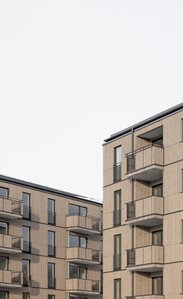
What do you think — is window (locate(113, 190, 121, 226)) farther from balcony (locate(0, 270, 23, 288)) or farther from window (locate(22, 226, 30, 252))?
window (locate(22, 226, 30, 252))

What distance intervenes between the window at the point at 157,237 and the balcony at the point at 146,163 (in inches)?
136

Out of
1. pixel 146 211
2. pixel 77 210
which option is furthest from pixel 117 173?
pixel 77 210

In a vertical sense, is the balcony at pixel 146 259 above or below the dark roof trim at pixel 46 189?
below

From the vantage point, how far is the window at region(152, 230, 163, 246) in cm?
4162

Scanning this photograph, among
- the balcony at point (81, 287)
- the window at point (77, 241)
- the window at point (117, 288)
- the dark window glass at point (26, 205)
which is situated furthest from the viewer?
the window at point (77, 241)

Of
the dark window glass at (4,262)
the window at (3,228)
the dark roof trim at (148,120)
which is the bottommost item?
the dark window glass at (4,262)

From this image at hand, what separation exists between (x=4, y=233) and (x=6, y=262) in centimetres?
250

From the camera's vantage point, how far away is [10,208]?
56156 mm

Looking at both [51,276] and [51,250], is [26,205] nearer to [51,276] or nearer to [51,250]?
[51,250]

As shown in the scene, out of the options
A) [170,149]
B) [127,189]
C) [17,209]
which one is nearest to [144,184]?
[127,189]

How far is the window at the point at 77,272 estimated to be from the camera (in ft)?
203

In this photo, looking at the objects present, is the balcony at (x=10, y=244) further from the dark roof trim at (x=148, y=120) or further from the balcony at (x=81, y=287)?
the dark roof trim at (x=148, y=120)

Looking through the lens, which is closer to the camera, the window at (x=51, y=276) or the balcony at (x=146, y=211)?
the balcony at (x=146, y=211)

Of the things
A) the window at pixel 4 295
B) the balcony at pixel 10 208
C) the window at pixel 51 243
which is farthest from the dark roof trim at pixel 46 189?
the window at pixel 4 295
